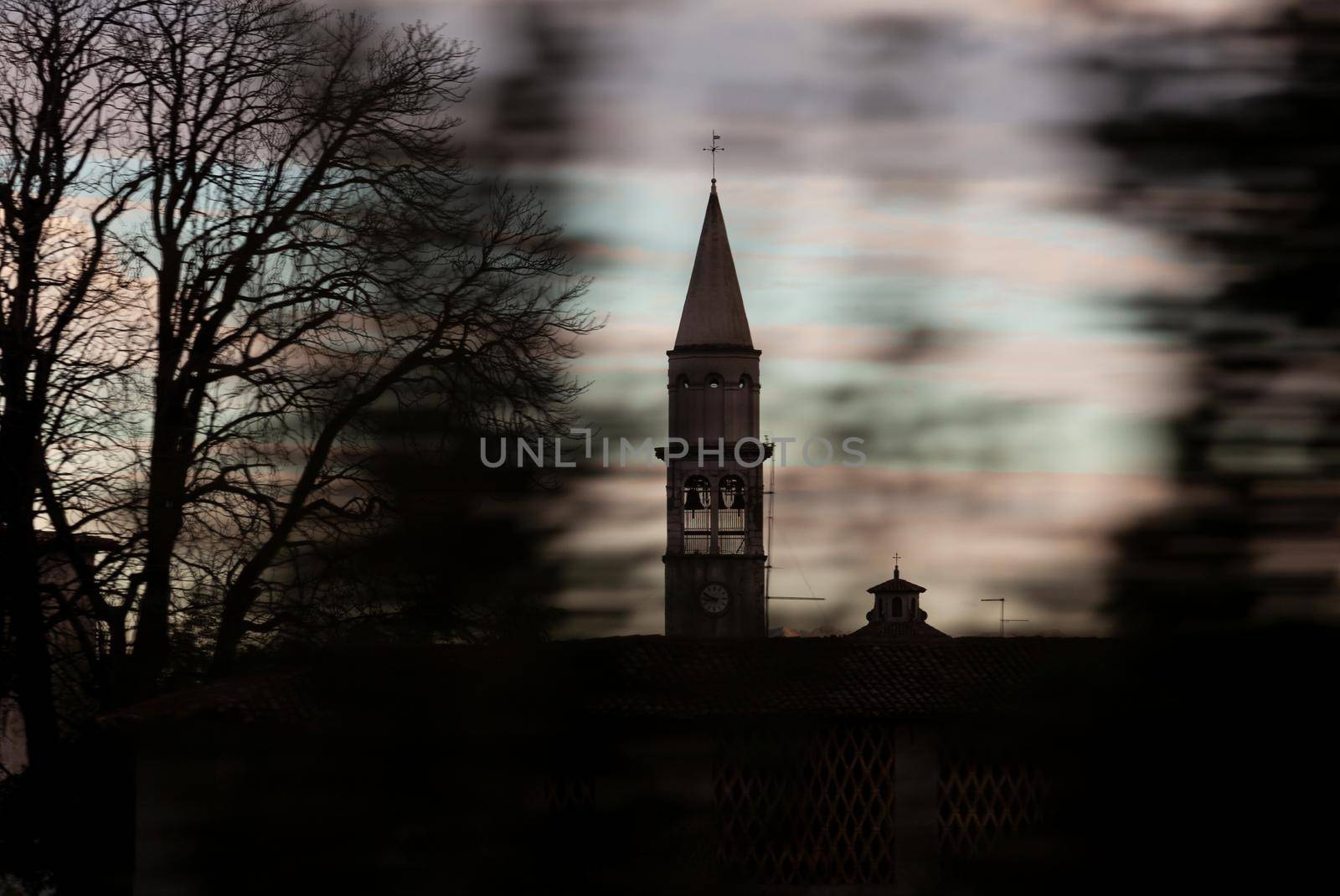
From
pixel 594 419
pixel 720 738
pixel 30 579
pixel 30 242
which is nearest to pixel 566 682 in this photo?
pixel 720 738

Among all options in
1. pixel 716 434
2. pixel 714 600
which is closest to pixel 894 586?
pixel 714 600

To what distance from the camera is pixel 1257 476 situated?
2.11m

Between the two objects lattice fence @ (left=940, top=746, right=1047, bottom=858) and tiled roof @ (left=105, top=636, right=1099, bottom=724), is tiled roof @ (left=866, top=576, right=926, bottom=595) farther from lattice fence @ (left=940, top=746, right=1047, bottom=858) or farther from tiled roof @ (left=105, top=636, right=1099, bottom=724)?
lattice fence @ (left=940, top=746, right=1047, bottom=858)

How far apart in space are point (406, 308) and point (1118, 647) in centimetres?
102

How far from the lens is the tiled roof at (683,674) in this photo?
6.76 feet

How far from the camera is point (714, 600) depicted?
2133mm

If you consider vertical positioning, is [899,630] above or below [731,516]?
below

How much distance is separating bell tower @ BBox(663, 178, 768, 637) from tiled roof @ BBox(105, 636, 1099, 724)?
0.09 meters

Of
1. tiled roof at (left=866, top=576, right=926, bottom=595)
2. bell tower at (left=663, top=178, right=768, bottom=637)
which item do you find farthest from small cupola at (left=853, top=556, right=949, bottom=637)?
bell tower at (left=663, top=178, right=768, bottom=637)

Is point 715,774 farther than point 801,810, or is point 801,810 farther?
point 801,810

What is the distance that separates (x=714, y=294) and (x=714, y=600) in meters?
0.43

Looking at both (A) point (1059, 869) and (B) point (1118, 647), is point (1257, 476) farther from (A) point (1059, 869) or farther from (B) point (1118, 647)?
(A) point (1059, 869)

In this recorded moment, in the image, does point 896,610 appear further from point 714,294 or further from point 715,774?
point 714,294

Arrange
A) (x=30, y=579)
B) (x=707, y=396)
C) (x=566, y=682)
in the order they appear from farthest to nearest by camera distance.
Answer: (x=30, y=579) < (x=566, y=682) < (x=707, y=396)
